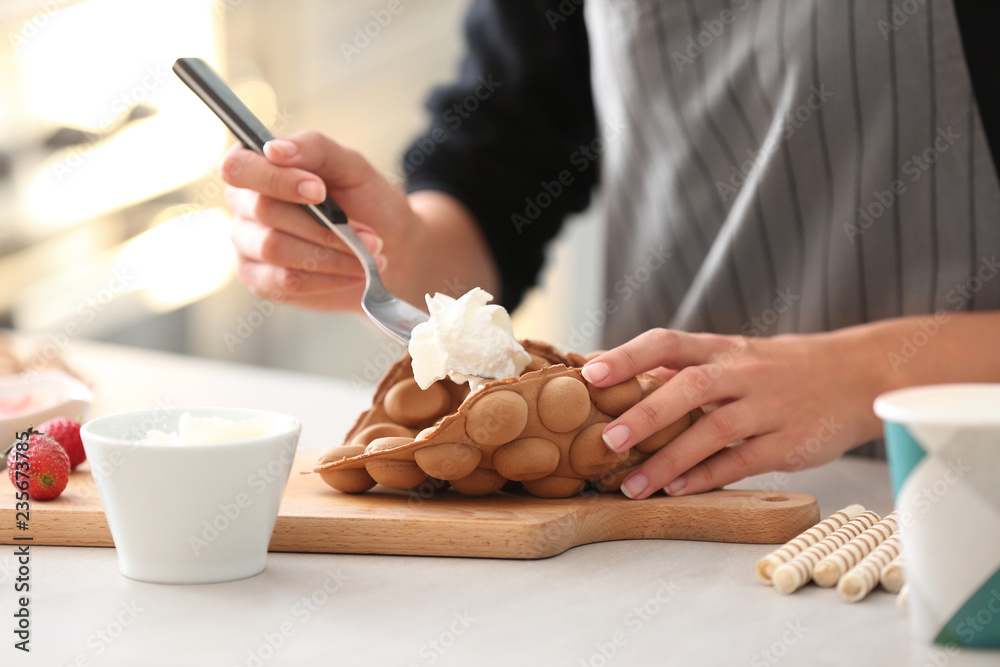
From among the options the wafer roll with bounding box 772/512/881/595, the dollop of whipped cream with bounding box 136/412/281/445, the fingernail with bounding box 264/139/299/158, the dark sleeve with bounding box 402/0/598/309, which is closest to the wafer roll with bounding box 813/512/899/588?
the wafer roll with bounding box 772/512/881/595

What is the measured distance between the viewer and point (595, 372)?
31.3 inches

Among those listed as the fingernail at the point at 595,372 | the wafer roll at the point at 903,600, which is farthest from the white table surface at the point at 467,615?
the fingernail at the point at 595,372

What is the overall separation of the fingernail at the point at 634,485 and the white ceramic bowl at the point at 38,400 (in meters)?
0.58

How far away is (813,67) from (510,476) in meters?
0.71

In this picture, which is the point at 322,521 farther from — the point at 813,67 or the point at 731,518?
the point at 813,67

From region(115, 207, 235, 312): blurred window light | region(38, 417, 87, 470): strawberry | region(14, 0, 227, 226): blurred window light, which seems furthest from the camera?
region(115, 207, 235, 312): blurred window light

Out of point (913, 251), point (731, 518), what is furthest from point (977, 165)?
point (731, 518)

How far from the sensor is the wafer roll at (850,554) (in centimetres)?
66

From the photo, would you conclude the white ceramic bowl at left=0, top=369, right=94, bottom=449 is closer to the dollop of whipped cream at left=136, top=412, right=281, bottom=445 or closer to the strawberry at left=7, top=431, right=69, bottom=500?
the strawberry at left=7, top=431, right=69, bottom=500

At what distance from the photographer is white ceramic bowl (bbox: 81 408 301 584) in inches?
25.4

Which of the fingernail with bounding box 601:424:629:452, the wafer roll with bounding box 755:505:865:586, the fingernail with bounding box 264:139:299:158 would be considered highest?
the fingernail with bounding box 264:139:299:158

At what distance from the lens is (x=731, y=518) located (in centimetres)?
78

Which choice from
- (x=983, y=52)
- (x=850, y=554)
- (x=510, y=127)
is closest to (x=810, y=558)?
(x=850, y=554)

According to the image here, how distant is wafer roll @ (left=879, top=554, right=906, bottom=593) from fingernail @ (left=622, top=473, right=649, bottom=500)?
0.22 meters
